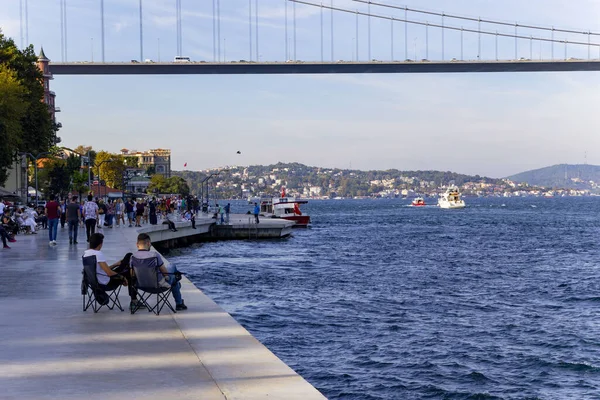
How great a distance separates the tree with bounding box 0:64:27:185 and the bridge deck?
3346cm

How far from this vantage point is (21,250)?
25438 millimetres

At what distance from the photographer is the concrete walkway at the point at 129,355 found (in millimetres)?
7520

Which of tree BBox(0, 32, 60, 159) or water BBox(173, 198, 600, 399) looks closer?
water BBox(173, 198, 600, 399)

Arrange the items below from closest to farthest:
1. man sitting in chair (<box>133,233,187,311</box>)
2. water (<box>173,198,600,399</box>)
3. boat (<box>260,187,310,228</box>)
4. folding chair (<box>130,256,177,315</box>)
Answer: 1. folding chair (<box>130,256,177,315</box>)
2. man sitting in chair (<box>133,233,187,311</box>)
3. water (<box>173,198,600,399</box>)
4. boat (<box>260,187,310,228</box>)

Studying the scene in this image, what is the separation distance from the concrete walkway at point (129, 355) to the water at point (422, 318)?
3978 mm

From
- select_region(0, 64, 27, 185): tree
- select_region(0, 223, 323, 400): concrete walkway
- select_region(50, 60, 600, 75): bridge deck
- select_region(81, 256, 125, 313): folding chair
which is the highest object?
select_region(50, 60, 600, 75): bridge deck

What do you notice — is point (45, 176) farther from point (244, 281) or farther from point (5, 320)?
point (5, 320)

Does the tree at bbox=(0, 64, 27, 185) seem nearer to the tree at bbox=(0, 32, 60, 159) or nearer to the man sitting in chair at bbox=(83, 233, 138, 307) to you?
the tree at bbox=(0, 32, 60, 159)

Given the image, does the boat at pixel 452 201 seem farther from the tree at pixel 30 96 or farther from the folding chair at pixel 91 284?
the folding chair at pixel 91 284

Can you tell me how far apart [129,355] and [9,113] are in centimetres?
4011

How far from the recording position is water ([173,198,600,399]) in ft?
48.8

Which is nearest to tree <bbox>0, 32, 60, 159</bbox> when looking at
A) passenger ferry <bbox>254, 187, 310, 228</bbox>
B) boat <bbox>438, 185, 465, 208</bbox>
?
passenger ferry <bbox>254, 187, 310, 228</bbox>

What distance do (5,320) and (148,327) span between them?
211 centimetres

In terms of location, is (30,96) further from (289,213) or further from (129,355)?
(129,355)
